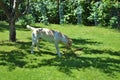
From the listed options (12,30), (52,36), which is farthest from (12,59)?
(12,30)

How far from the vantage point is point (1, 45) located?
2106 cm

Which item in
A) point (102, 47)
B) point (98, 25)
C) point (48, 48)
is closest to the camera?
point (48, 48)

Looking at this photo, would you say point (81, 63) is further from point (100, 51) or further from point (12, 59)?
point (100, 51)

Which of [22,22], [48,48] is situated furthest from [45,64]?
[22,22]

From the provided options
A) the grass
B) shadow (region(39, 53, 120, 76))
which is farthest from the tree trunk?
shadow (region(39, 53, 120, 76))

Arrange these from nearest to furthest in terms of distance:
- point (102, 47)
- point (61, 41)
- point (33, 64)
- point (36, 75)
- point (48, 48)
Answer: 1. point (36, 75)
2. point (33, 64)
3. point (61, 41)
4. point (48, 48)
5. point (102, 47)

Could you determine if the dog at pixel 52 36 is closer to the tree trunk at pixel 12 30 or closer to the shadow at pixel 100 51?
the shadow at pixel 100 51

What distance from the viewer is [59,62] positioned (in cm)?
1659

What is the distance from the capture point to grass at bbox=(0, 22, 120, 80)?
Result: 14.9 metres

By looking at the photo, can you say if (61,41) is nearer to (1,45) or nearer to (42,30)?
(42,30)

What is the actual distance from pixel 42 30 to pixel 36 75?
12.9 ft

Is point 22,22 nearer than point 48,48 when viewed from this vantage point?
No

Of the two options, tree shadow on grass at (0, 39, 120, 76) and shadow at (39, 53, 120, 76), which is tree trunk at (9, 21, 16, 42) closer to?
tree shadow on grass at (0, 39, 120, 76)

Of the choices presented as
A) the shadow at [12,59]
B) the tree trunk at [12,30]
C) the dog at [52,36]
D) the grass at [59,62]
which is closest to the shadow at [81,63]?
the grass at [59,62]
